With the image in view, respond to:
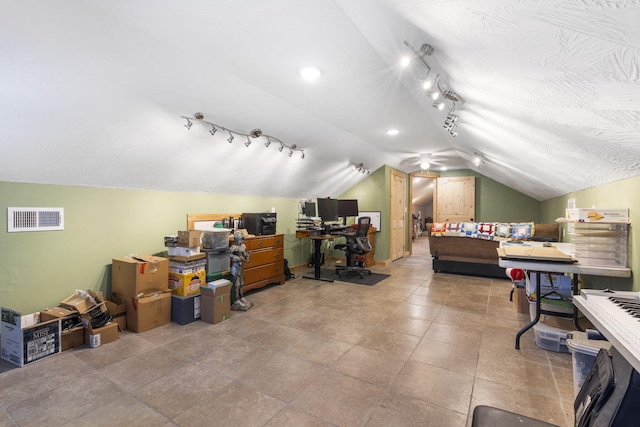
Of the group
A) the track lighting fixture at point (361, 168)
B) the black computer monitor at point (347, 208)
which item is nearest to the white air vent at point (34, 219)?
the black computer monitor at point (347, 208)

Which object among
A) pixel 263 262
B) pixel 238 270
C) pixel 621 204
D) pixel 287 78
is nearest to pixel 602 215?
pixel 621 204

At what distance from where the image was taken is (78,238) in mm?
3102

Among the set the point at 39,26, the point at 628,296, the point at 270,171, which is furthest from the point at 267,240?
the point at 628,296

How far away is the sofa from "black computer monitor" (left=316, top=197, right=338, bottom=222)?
6.51ft

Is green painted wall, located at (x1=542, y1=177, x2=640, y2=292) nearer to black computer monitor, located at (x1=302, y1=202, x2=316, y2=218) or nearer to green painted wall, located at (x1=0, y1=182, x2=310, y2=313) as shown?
black computer monitor, located at (x1=302, y1=202, x2=316, y2=218)

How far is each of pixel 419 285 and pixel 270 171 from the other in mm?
3160

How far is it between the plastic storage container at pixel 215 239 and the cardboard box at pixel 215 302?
0.53 meters

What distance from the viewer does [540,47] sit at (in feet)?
3.71

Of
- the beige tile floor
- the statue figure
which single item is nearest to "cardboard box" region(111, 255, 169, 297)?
the beige tile floor

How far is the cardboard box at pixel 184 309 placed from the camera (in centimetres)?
328

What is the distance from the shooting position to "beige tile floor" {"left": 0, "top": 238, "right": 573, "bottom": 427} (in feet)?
6.06

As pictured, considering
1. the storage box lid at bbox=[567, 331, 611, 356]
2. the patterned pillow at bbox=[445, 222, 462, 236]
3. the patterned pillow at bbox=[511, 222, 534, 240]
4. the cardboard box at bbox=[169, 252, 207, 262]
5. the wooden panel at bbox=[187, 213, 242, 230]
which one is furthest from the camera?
the patterned pillow at bbox=[445, 222, 462, 236]

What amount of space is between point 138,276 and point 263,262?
191 centimetres

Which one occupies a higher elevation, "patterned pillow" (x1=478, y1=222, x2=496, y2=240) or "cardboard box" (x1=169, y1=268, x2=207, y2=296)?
"patterned pillow" (x1=478, y1=222, x2=496, y2=240)
